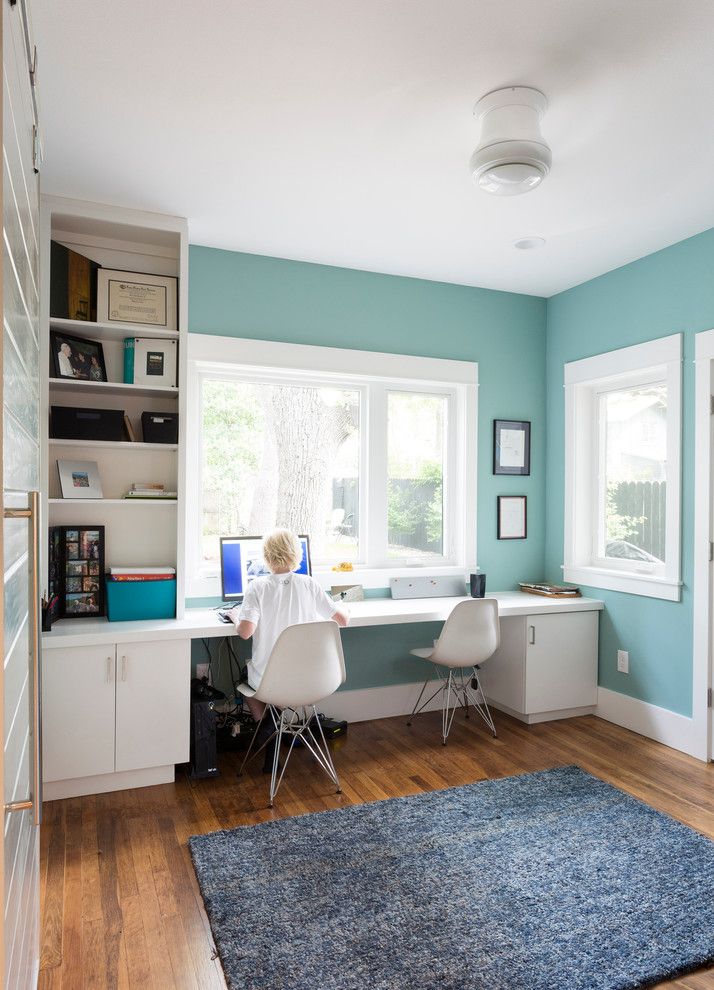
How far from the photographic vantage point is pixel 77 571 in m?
3.26

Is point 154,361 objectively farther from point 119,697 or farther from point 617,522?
point 617,522

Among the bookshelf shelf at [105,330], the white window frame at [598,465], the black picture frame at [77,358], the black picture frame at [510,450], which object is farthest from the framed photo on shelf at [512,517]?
the black picture frame at [77,358]

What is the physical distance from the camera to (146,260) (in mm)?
3492

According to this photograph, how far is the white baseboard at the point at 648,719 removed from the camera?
11.7 ft

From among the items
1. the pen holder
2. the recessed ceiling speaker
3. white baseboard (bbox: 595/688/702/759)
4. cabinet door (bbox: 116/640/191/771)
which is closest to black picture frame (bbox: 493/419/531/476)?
the pen holder

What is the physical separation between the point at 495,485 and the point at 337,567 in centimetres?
127

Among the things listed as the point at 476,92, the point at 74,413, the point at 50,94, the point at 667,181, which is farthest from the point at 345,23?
the point at 74,413

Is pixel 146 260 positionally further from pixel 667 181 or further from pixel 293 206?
pixel 667 181

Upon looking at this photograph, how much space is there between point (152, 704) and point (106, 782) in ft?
1.33

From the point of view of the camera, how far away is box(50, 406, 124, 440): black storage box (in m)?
3.15

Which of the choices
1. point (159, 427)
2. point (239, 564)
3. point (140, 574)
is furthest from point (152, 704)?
point (159, 427)

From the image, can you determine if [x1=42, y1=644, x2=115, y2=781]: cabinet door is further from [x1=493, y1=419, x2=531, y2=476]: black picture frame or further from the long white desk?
[x1=493, y1=419, x2=531, y2=476]: black picture frame

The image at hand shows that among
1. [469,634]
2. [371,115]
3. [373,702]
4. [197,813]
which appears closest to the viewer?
[371,115]

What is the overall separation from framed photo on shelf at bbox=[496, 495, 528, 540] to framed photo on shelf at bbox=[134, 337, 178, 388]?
231 cm
